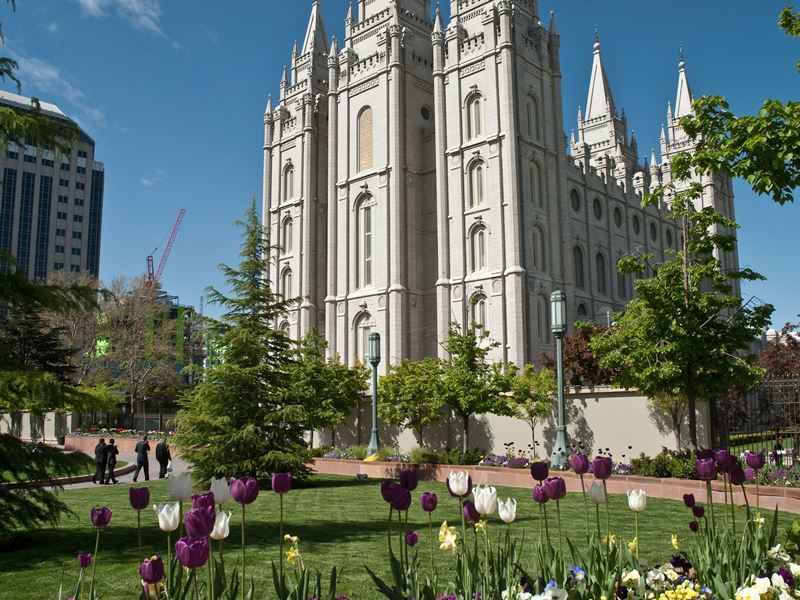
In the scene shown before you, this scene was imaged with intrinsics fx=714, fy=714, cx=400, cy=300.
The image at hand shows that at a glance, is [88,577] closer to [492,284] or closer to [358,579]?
[358,579]

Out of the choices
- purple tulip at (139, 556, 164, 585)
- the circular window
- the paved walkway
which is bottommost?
the paved walkway

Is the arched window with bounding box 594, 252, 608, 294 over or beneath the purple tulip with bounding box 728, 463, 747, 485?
over

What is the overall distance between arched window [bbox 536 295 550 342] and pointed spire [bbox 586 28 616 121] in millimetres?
36822

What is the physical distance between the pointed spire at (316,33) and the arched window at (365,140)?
12.1 metres

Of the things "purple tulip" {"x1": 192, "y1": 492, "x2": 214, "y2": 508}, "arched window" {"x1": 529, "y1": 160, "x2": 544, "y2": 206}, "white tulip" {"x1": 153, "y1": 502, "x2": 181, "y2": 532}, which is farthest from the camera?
"arched window" {"x1": 529, "y1": 160, "x2": 544, "y2": 206}

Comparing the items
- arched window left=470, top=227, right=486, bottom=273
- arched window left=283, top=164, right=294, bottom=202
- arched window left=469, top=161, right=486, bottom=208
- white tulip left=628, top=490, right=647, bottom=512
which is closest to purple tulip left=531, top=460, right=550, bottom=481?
white tulip left=628, top=490, right=647, bottom=512

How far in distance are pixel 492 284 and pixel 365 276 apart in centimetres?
994

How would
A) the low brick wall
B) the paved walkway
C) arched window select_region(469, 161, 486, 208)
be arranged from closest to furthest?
1. the low brick wall
2. the paved walkway
3. arched window select_region(469, 161, 486, 208)

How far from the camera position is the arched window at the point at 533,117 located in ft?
143

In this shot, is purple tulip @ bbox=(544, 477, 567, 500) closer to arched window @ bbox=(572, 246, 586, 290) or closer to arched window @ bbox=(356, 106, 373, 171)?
arched window @ bbox=(356, 106, 373, 171)

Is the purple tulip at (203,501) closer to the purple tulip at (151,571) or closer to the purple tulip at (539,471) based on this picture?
the purple tulip at (151,571)

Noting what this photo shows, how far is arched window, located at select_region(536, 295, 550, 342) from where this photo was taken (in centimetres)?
3962

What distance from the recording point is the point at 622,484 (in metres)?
15.5

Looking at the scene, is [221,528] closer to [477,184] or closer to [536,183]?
[477,184]
